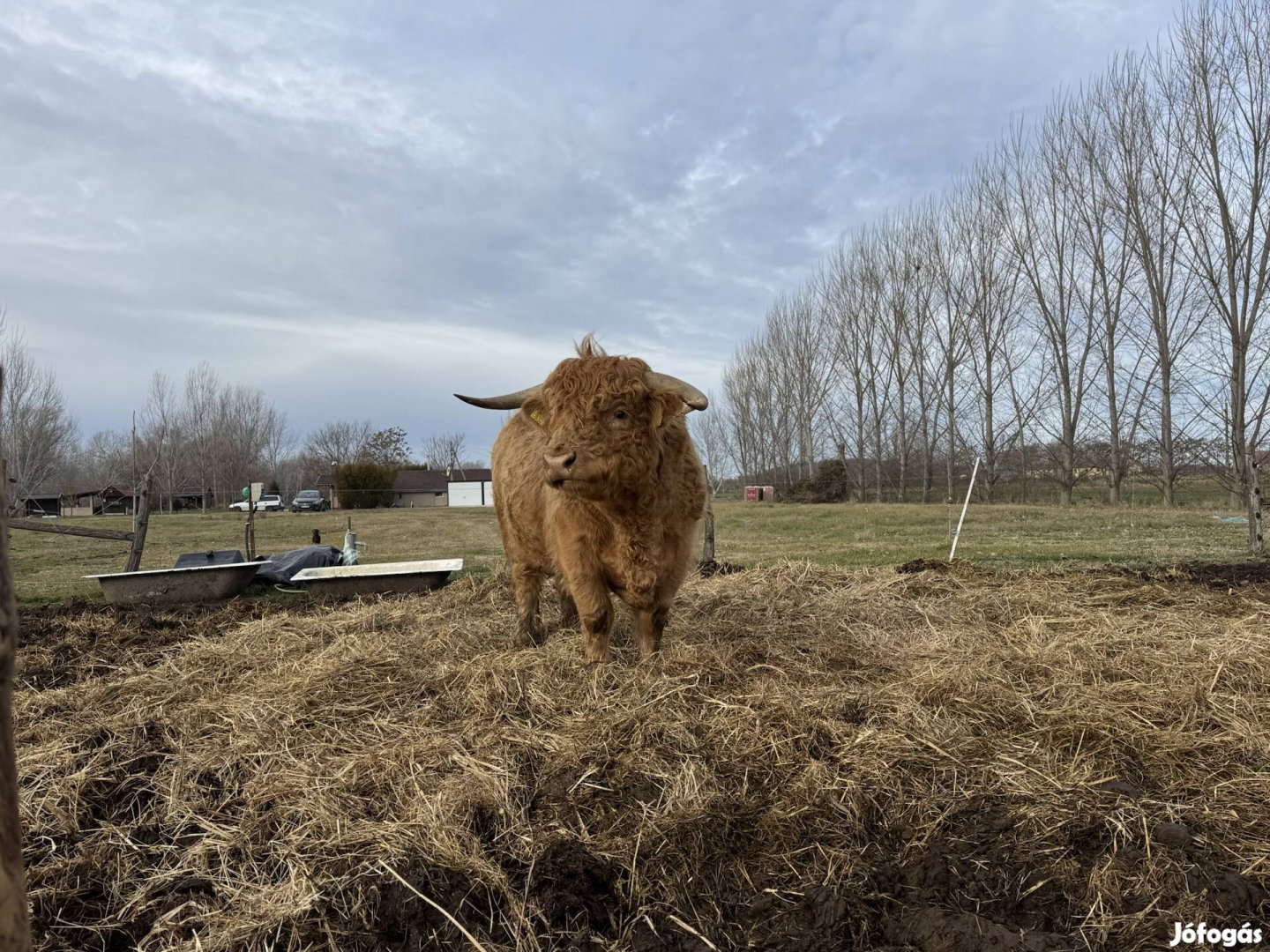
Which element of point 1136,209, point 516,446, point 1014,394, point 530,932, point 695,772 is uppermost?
point 1136,209

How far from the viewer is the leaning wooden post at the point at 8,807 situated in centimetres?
126

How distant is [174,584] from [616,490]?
23.0ft

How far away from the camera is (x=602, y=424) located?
444cm

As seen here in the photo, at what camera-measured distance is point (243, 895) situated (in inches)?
106

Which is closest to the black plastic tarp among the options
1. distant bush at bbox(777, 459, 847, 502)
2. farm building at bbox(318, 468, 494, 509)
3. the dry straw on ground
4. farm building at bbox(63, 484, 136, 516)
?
the dry straw on ground

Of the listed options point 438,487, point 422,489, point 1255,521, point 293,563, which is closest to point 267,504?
point 422,489

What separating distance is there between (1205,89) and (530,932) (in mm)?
28104

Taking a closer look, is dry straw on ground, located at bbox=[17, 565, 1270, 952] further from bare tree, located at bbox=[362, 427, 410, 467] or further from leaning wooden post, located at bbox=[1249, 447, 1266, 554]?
bare tree, located at bbox=[362, 427, 410, 467]

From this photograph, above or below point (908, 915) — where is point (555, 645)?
above

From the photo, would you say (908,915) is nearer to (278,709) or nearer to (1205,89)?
(278,709)

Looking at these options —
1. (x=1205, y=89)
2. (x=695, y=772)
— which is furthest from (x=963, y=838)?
(x=1205, y=89)

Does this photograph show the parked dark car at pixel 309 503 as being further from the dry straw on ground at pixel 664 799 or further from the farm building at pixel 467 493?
the dry straw on ground at pixel 664 799

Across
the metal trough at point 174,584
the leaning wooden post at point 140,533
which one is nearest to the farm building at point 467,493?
the leaning wooden post at point 140,533

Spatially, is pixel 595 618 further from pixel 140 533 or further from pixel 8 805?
pixel 140 533
